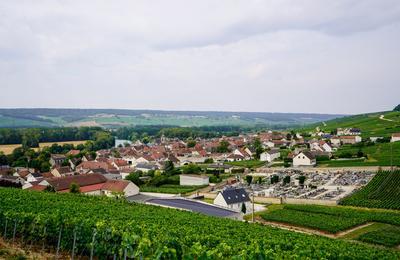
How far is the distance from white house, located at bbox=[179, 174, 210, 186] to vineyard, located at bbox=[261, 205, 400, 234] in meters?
20.0

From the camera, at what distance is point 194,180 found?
6041cm

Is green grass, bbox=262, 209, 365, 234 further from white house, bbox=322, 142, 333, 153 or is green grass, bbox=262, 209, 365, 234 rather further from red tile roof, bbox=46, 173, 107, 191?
white house, bbox=322, 142, 333, 153

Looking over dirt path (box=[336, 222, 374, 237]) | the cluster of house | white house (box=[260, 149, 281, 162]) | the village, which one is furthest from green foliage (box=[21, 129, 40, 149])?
dirt path (box=[336, 222, 374, 237])

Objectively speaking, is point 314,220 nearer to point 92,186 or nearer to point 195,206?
point 195,206

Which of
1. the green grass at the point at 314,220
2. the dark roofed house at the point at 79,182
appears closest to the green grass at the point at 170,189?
the dark roofed house at the point at 79,182

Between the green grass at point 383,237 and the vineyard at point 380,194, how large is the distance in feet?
31.7

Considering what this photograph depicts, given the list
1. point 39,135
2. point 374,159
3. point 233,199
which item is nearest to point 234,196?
point 233,199

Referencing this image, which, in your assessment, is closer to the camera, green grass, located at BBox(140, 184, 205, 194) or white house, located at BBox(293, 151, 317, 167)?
green grass, located at BBox(140, 184, 205, 194)

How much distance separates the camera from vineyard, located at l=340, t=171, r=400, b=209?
41969 millimetres

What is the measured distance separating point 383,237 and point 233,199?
58.5ft

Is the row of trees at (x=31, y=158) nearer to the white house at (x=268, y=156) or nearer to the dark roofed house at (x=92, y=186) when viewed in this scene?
the dark roofed house at (x=92, y=186)

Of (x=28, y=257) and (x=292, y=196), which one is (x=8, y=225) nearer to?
(x=28, y=257)

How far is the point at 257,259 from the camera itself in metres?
12.9

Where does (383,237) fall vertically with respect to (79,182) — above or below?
above
